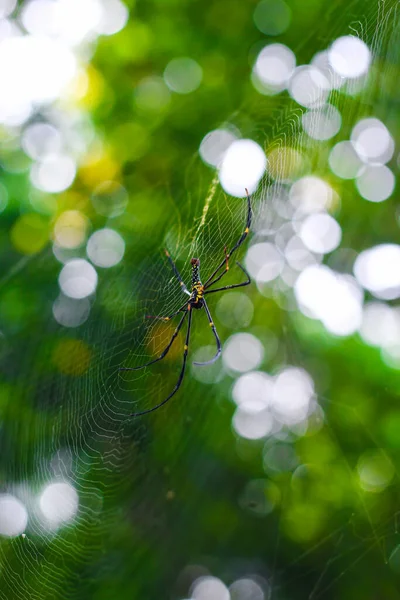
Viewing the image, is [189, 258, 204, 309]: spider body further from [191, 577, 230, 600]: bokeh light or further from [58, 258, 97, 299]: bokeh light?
[191, 577, 230, 600]: bokeh light

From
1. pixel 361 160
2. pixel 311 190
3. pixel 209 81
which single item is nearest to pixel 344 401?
pixel 311 190

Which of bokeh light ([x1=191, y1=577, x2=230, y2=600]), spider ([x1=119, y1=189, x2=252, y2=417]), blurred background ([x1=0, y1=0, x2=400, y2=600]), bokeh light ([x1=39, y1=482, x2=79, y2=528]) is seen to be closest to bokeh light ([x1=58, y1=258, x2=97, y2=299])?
blurred background ([x1=0, y1=0, x2=400, y2=600])

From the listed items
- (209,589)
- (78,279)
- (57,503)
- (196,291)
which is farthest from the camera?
(209,589)

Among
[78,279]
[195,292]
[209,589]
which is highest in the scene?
[78,279]

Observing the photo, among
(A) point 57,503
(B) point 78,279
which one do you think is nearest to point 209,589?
(A) point 57,503

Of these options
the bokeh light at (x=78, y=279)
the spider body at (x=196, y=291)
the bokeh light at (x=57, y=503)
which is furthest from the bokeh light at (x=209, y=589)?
the spider body at (x=196, y=291)

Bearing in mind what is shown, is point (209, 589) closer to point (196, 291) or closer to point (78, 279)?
point (78, 279)

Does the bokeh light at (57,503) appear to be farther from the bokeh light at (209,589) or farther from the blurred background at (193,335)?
the bokeh light at (209,589)

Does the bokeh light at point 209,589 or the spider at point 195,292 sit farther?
the bokeh light at point 209,589

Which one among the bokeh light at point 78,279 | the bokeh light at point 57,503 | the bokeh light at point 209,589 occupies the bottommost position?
the bokeh light at point 209,589
